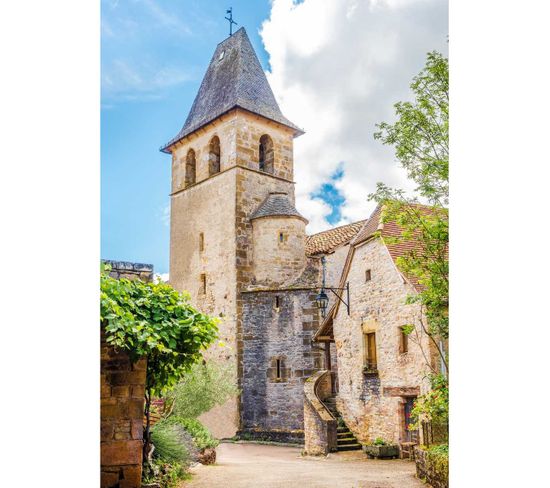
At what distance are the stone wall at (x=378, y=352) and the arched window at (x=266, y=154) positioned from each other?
319 inches

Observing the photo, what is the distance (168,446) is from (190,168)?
566 inches

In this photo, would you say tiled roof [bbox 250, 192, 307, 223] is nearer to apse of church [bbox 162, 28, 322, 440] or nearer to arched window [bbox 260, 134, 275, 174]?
apse of church [bbox 162, 28, 322, 440]

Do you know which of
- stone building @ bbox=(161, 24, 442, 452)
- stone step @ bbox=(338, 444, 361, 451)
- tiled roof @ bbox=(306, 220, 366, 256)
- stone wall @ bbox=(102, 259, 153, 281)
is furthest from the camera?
tiled roof @ bbox=(306, 220, 366, 256)

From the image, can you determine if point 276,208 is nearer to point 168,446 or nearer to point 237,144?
point 237,144

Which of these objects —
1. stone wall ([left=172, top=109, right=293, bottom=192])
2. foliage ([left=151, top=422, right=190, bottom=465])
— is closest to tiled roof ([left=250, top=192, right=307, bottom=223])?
stone wall ([left=172, top=109, right=293, bottom=192])

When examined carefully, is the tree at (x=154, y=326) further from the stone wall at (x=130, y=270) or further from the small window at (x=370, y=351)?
the small window at (x=370, y=351)

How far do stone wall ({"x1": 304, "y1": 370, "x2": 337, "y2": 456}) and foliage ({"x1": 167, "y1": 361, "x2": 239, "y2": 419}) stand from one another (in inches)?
73.1

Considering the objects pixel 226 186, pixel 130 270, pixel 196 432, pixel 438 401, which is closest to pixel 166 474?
pixel 130 270

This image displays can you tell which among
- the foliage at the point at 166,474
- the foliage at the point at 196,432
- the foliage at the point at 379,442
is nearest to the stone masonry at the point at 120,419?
the foliage at the point at 166,474

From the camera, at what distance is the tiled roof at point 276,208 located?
701 inches

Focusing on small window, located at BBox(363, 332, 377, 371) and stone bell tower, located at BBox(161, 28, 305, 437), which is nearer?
small window, located at BBox(363, 332, 377, 371)

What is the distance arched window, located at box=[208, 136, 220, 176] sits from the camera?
19.1 m

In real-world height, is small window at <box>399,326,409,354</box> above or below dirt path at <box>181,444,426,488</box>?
above
